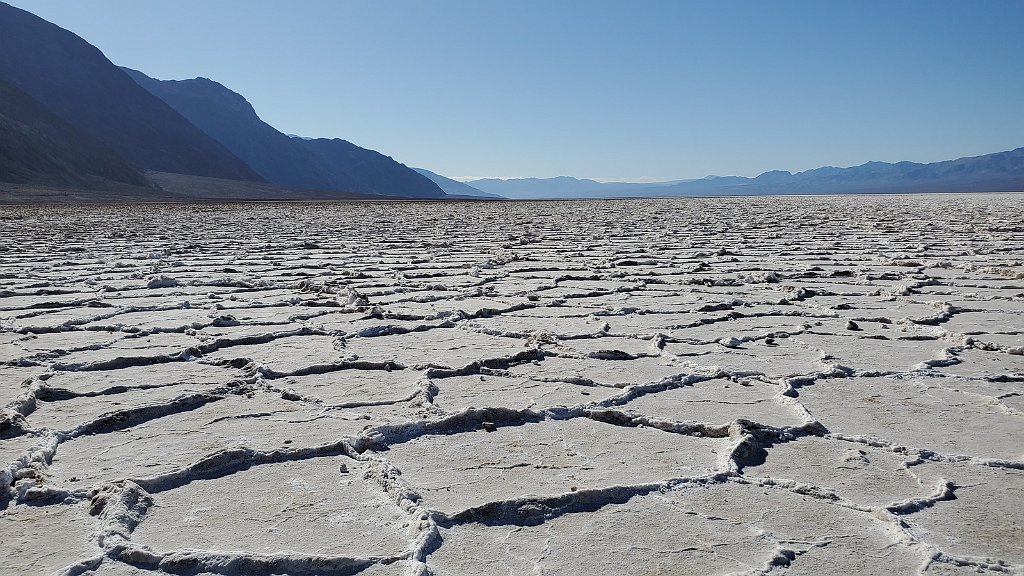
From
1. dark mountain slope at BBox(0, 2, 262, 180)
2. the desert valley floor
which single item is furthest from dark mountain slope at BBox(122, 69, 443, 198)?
the desert valley floor

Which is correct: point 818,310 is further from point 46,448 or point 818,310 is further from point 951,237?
point 951,237

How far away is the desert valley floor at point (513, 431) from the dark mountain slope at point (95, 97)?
57.9m

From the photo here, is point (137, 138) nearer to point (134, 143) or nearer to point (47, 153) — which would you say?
point (134, 143)

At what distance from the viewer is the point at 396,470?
1.54 m

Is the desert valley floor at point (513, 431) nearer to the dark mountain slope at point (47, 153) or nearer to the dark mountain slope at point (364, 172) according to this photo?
the dark mountain slope at point (47, 153)

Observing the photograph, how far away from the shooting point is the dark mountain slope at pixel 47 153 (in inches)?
1334

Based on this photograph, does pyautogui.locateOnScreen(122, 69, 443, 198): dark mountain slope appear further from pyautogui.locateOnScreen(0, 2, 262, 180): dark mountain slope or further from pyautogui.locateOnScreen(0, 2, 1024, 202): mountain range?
pyautogui.locateOnScreen(0, 2, 262, 180): dark mountain slope

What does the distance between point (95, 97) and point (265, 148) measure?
29.5 metres

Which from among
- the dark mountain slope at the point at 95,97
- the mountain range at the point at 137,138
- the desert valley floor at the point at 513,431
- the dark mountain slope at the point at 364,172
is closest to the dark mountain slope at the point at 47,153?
the mountain range at the point at 137,138

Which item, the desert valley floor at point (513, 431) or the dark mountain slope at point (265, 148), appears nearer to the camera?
the desert valley floor at point (513, 431)

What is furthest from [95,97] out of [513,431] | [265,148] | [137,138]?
[513,431]

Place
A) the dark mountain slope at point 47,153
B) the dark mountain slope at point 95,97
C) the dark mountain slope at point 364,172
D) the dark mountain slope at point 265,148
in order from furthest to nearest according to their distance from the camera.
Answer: the dark mountain slope at point 364,172, the dark mountain slope at point 265,148, the dark mountain slope at point 95,97, the dark mountain slope at point 47,153

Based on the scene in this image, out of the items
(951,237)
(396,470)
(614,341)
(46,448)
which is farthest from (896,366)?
(951,237)

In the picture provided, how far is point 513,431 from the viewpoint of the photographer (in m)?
1.81
